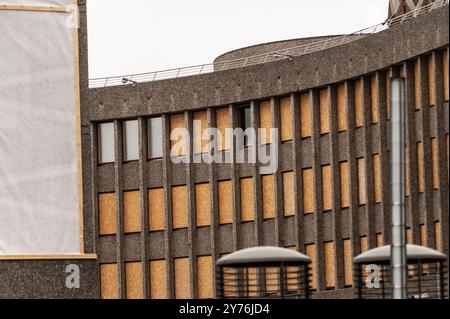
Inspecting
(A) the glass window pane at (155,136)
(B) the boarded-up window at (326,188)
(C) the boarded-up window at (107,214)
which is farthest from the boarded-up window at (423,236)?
(C) the boarded-up window at (107,214)

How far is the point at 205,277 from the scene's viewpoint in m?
65.6

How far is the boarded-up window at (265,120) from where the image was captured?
6353cm

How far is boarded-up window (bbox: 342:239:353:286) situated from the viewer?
58.8 metres

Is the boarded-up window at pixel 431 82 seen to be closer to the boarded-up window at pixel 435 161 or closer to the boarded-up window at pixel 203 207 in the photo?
the boarded-up window at pixel 435 161

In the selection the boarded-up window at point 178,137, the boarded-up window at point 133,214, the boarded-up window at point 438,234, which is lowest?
the boarded-up window at point 438,234

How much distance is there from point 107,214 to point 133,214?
137 cm

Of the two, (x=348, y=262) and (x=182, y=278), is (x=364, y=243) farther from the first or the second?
(x=182, y=278)

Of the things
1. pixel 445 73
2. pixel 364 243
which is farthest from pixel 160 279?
pixel 445 73

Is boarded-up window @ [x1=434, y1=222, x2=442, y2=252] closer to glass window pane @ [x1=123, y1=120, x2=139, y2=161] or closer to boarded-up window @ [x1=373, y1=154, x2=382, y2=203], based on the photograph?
boarded-up window @ [x1=373, y1=154, x2=382, y2=203]

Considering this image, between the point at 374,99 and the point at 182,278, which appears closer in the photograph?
the point at 374,99

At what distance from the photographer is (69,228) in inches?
1005

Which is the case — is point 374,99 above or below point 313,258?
above

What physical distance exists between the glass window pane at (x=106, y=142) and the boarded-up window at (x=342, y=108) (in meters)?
13.9

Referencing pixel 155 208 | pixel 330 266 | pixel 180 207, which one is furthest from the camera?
pixel 155 208
